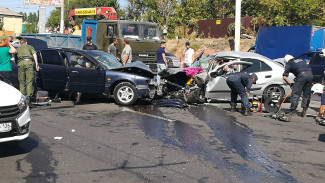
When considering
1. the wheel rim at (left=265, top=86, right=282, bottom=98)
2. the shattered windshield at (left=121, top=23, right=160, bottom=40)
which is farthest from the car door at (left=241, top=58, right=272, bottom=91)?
the shattered windshield at (left=121, top=23, right=160, bottom=40)

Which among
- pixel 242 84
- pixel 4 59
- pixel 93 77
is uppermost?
pixel 4 59

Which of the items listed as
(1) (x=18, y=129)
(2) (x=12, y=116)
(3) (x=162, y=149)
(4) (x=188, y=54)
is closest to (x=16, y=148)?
(1) (x=18, y=129)

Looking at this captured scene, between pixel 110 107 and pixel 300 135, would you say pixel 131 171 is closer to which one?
pixel 300 135

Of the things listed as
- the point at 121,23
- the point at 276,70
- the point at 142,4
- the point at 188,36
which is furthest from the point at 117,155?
the point at 142,4

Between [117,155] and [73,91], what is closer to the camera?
[117,155]

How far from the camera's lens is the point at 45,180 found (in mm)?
5359

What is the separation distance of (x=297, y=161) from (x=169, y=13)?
38.3 meters

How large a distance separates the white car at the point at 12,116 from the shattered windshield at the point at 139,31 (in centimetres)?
1154

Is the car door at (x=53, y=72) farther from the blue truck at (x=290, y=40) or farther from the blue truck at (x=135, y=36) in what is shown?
the blue truck at (x=290, y=40)

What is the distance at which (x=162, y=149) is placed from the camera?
23.5ft

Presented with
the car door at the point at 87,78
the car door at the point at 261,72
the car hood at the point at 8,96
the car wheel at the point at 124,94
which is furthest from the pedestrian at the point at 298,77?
the car hood at the point at 8,96

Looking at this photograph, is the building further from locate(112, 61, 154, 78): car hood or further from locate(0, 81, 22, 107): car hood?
locate(0, 81, 22, 107): car hood

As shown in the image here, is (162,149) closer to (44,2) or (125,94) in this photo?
(125,94)

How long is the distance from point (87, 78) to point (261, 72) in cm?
519
